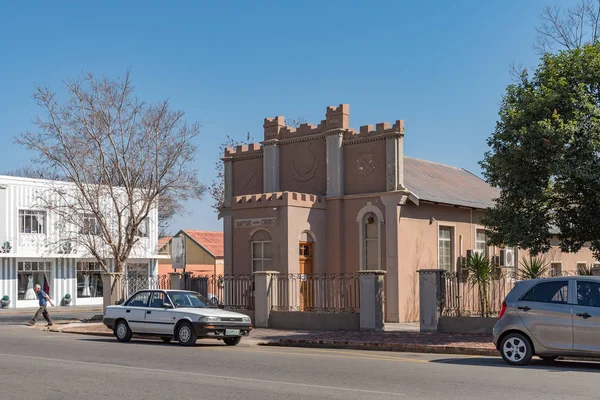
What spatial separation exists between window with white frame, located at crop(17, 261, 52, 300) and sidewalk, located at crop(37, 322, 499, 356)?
2860 cm

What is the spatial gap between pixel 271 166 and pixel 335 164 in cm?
286

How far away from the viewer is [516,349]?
1395cm

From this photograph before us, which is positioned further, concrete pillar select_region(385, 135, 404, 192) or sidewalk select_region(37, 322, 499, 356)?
concrete pillar select_region(385, 135, 404, 192)

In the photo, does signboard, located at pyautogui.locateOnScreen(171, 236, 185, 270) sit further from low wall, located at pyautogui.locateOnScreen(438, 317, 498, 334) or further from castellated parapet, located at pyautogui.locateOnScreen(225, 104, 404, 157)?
low wall, located at pyautogui.locateOnScreen(438, 317, 498, 334)

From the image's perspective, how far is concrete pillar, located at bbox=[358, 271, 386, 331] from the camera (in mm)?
20984

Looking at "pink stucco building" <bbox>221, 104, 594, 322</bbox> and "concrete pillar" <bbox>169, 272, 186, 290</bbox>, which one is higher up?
"pink stucco building" <bbox>221, 104, 594, 322</bbox>

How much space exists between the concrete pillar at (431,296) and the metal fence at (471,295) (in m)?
0.12

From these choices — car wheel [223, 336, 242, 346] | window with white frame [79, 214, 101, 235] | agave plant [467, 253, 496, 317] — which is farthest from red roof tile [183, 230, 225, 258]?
car wheel [223, 336, 242, 346]

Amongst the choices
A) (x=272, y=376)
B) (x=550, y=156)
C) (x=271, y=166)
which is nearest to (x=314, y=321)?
(x=271, y=166)

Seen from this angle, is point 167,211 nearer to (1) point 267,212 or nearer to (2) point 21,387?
(1) point 267,212

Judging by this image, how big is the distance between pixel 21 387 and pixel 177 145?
19.5 meters

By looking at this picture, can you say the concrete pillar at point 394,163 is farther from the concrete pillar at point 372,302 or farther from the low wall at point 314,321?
the low wall at point 314,321

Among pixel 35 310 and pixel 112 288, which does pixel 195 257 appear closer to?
pixel 35 310

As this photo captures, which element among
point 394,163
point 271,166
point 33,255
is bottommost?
point 33,255
